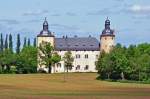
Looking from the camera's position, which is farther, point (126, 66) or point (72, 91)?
point (126, 66)

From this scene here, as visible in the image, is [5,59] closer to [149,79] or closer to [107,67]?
[107,67]

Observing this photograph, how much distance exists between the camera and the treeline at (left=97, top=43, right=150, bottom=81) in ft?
440

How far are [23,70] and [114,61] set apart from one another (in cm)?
5428

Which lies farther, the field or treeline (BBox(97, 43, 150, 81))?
treeline (BBox(97, 43, 150, 81))

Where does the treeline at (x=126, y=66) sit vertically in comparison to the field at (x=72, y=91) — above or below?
above

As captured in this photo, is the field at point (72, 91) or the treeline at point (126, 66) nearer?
the field at point (72, 91)

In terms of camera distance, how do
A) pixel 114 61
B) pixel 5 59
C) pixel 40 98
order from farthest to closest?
pixel 5 59 < pixel 114 61 < pixel 40 98

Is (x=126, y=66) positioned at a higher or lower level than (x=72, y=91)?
higher

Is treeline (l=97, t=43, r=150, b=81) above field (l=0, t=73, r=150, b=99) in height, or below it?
above

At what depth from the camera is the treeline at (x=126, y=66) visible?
440 ft

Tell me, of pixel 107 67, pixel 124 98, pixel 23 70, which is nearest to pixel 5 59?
pixel 23 70

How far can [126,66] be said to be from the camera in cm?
13750

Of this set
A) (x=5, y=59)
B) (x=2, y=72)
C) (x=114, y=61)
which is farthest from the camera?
(x=5, y=59)

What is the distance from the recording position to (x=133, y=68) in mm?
136125
